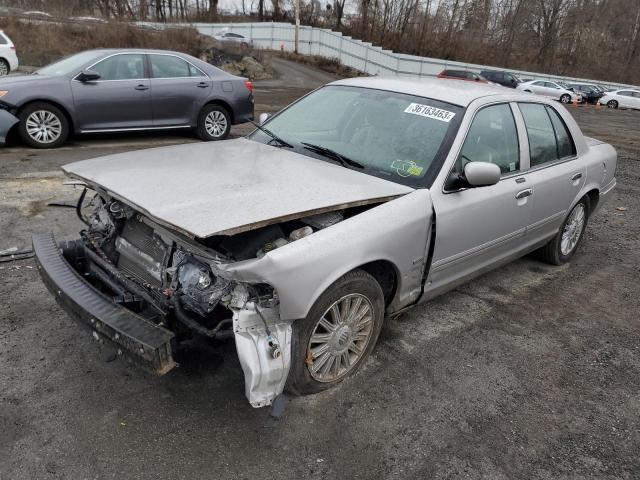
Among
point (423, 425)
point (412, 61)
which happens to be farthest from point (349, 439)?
point (412, 61)

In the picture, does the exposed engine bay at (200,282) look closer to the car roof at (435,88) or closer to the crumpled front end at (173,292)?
the crumpled front end at (173,292)

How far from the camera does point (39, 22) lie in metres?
25.5

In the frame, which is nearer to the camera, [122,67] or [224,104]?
[122,67]

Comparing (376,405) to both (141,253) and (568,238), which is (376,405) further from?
(568,238)

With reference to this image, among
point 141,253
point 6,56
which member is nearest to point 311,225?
point 141,253

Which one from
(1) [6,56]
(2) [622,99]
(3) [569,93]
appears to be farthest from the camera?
(2) [622,99]

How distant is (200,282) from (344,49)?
39.7 meters

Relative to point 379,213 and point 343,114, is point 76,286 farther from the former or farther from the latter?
point 343,114

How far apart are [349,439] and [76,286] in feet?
5.44

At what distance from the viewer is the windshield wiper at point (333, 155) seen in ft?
11.2

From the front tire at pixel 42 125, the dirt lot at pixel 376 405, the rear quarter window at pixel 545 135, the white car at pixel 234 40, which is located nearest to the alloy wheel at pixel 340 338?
the dirt lot at pixel 376 405

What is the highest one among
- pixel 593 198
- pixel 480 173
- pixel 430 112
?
pixel 430 112

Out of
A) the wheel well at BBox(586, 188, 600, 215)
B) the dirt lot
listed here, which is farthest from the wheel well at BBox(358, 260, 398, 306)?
the wheel well at BBox(586, 188, 600, 215)

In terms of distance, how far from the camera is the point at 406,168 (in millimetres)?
3314
